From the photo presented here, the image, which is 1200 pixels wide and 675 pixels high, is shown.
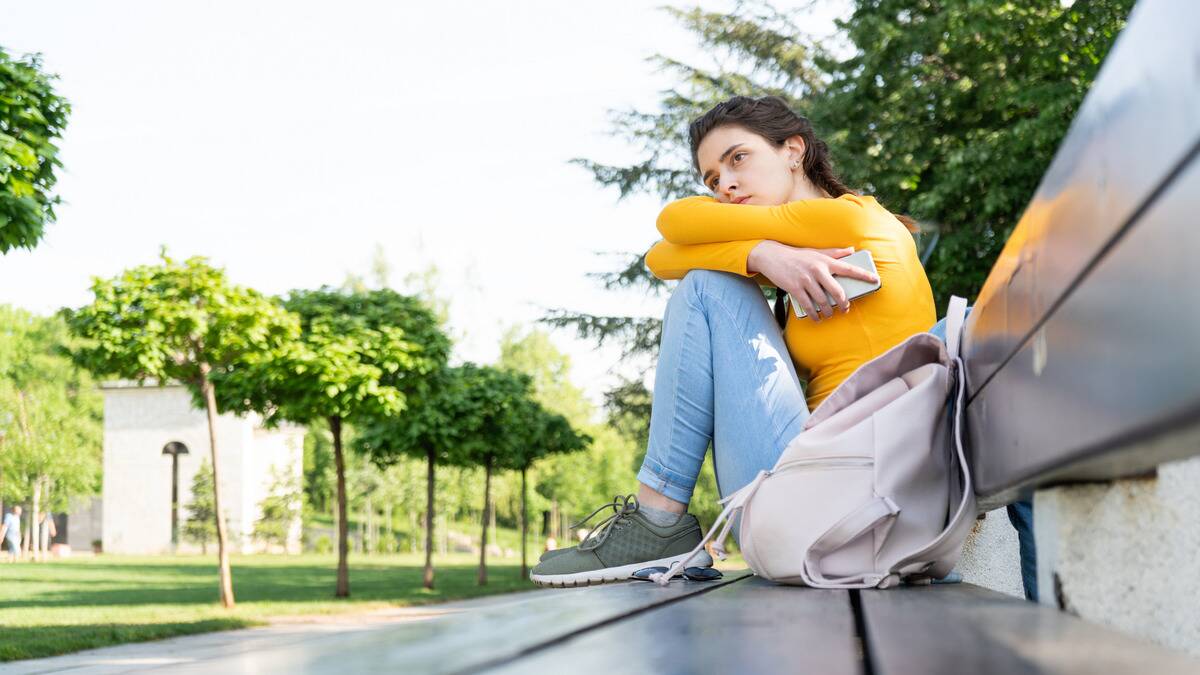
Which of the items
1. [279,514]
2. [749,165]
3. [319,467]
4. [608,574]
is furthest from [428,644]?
[319,467]

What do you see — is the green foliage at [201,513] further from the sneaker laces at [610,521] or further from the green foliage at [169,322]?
the sneaker laces at [610,521]

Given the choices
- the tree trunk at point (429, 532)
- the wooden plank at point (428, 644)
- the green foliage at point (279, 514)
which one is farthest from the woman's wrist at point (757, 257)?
the green foliage at point (279, 514)

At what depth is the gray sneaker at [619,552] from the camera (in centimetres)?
211

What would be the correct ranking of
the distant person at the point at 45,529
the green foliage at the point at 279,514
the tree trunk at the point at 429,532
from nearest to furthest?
the tree trunk at the point at 429,532, the distant person at the point at 45,529, the green foliage at the point at 279,514

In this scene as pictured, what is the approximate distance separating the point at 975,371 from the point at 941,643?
528 millimetres

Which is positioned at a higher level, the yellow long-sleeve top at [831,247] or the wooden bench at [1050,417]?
the yellow long-sleeve top at [831,247]

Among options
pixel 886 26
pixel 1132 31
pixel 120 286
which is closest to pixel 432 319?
pixel 120 286

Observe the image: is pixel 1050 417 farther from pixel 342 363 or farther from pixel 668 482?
pixel 342 363

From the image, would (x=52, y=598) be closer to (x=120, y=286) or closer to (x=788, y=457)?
(x=120, y=286)

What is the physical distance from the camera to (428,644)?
0.76 meters

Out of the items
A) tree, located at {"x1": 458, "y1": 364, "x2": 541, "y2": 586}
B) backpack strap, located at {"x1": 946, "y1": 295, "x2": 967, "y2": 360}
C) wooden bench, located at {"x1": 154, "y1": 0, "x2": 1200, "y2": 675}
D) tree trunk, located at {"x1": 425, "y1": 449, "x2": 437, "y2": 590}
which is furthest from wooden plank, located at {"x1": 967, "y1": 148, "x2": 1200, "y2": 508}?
tree, located at {"x1": 458, "y1": 364, "x2": 541, "y2": 586}

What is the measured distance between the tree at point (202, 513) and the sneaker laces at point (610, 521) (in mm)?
44084

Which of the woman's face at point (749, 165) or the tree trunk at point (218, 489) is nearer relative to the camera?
the woman's face at point (749, 165)

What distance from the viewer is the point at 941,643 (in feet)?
2.70
